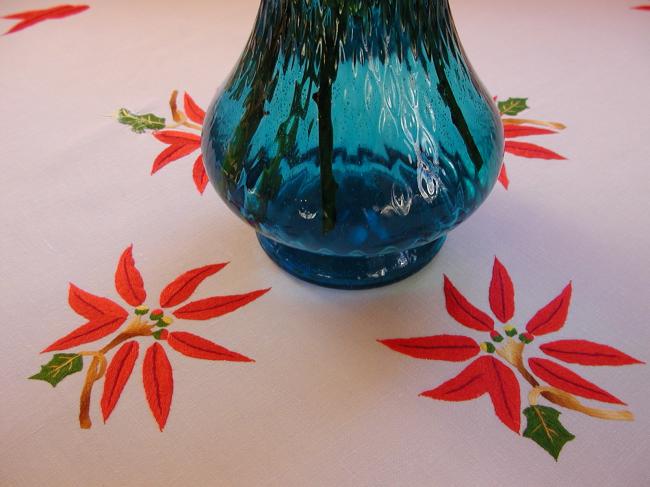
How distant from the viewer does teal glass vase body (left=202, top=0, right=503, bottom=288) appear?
0.34 meters

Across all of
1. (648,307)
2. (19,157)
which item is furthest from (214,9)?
(648,307)

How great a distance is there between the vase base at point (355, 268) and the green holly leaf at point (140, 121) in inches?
8.1

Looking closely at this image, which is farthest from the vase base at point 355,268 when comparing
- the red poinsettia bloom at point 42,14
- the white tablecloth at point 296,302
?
the red poinsettia bloom at point 42,14

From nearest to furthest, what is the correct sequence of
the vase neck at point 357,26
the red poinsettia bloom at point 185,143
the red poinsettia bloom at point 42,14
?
the vase neck at point 357,26 → the red poinsettia bloom at point 185,143 → the red poinsettia bloom at point 42,14

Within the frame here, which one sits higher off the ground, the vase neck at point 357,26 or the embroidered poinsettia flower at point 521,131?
the vase neck at point 357,26

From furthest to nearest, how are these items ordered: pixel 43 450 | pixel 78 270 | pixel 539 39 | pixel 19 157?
pixel 539 39
pixel 19 157
pixel 78 270
pixel 43 450

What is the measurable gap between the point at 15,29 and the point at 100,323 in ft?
1.45

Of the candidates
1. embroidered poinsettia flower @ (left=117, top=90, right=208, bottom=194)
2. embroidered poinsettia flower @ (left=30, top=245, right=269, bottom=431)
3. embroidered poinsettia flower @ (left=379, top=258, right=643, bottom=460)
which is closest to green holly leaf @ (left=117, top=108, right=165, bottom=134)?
embroidered poinsettia flower @ (left=117, top=90, right=208, bottom=194)

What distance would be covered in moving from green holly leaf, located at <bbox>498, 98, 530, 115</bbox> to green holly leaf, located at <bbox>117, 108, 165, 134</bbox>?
10.2 inches

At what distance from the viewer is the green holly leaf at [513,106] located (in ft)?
1.91

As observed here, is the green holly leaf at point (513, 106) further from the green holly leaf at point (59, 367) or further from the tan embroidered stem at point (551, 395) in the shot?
the green holly leaf at point (59, 367)

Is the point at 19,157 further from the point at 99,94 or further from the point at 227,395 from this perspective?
the point at 227,395

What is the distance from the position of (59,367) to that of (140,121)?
25cm

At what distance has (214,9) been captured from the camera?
2.48ft
